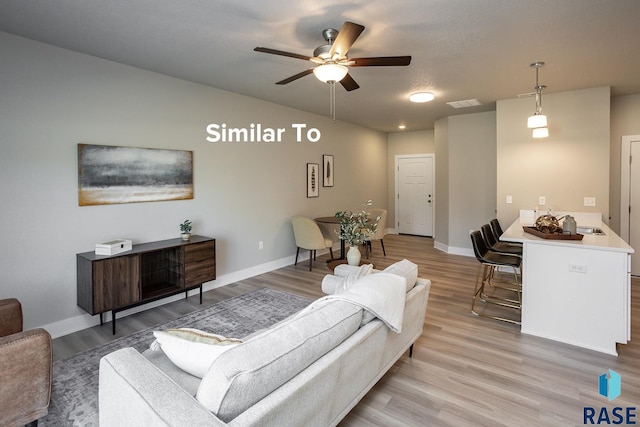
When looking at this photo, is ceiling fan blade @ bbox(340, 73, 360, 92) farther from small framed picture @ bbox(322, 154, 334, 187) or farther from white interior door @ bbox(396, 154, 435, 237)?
white interior door @ bbox(396, 154, 435, 237)

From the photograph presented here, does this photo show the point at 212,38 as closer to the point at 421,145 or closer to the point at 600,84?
the point at 600,84

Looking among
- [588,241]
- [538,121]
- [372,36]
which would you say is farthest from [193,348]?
[538,121]

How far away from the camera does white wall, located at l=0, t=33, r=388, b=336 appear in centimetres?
287

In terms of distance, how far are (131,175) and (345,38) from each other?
2663mm

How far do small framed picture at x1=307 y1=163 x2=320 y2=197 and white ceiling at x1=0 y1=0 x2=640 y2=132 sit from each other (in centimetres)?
192

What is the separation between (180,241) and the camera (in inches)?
151

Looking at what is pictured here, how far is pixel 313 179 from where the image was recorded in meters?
6.11

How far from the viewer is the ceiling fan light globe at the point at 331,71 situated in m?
2.53

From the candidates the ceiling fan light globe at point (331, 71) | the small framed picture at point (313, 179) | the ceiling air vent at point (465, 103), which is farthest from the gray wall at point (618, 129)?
the ceiling fan light globe at point (331, 71)

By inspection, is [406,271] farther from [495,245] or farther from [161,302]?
[161,302]

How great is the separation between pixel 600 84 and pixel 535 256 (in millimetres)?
2851

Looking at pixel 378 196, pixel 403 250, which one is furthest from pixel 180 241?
pixel 378 196

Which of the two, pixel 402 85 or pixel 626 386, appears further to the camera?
pixel 402 85

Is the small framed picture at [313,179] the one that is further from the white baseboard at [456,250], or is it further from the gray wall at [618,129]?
the gray wall at [618,129]
